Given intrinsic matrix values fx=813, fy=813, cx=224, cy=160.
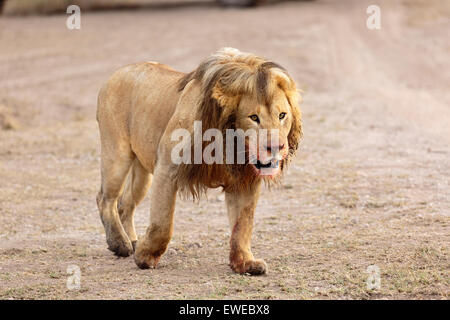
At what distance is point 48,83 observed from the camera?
1381cm

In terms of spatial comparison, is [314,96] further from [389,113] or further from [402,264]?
[402,264]

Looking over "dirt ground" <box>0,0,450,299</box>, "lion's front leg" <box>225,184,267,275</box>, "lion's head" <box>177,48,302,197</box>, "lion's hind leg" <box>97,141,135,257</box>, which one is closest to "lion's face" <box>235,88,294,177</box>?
"lion's head" <box>177,48,302,197</box>

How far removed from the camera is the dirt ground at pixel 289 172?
5391 mm

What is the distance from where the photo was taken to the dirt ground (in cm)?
539

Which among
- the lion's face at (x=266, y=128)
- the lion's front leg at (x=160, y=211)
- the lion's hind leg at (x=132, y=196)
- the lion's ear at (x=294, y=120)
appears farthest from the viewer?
the lion's hind leg at (x=132, y=196)

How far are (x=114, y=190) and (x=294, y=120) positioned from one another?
5.65ft

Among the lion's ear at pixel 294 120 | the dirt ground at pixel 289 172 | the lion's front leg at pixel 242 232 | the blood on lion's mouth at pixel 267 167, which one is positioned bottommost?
the dirt ground at pixel 289 172

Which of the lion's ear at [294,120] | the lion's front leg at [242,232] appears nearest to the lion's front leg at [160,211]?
the lion's front leg at [242,232]

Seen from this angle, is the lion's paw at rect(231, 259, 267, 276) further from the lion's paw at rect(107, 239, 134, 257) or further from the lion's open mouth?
the lion's paw at rect(107, 239, 134, 257)

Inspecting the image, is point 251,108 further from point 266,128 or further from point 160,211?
point 160,211

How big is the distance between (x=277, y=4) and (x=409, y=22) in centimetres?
359

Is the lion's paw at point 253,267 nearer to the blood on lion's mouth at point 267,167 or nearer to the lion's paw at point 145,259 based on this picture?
the lion's paw at point 145,259

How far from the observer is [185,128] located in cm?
510

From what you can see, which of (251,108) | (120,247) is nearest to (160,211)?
(120,247)
